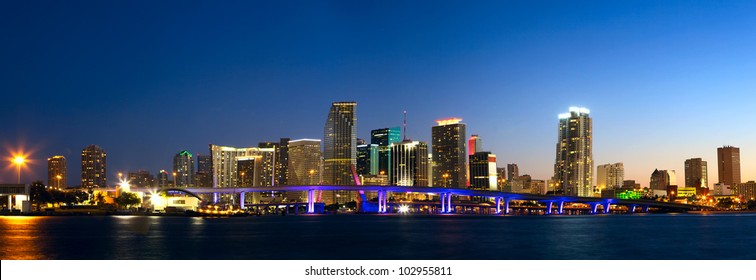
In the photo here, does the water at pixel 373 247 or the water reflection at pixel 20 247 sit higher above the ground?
the water reflection at pixel 20 247

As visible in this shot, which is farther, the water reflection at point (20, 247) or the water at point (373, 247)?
the water at point (373, 247)

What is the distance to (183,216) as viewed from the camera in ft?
618

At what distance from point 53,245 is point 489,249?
39108 mm

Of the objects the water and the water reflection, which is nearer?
the water reflection

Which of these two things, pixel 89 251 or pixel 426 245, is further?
pixel 426 245

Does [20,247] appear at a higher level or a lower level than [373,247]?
higher

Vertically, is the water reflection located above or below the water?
above

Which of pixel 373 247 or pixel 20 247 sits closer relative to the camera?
pixel 20 247

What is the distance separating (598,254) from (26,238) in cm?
5511
